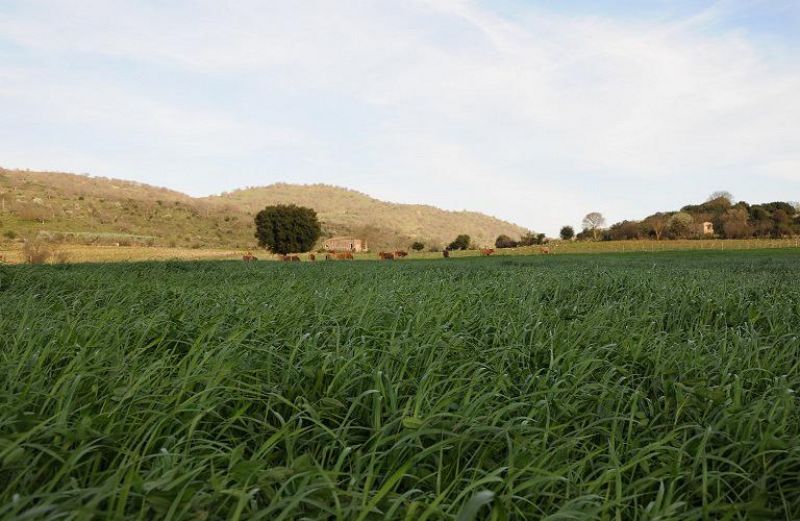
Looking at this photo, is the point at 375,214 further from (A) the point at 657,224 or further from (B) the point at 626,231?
(A) the point at 657,224

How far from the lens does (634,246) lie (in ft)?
169

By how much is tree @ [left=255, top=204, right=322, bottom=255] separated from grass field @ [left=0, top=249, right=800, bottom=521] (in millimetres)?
53087

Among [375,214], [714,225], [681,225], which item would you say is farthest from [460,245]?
[375,214]

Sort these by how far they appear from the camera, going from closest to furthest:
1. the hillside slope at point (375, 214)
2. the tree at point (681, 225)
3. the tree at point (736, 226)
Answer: the tree at point (736, 226), the tree at point (681, 225), the hillside slope at point (375, 214)

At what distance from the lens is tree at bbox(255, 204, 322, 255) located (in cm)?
5588

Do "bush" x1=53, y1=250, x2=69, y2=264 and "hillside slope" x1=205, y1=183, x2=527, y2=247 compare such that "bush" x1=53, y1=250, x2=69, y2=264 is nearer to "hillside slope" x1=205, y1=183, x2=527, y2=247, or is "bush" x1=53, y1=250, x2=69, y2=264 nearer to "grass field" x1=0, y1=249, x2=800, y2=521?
"grass field" x1=0, y1=249, x2=800, y2=521

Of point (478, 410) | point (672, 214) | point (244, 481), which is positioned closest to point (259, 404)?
point (244, 481)

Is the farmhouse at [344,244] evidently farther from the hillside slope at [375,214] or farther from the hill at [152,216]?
the hillside slope at [375,214]

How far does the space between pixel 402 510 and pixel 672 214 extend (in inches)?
2880

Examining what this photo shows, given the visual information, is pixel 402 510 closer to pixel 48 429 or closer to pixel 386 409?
pixel 386 409

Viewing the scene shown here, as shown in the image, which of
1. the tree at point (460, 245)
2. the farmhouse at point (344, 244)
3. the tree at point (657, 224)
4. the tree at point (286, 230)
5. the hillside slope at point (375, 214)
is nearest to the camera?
the tree at point (286, 230)

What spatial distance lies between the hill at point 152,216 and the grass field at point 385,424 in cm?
4849

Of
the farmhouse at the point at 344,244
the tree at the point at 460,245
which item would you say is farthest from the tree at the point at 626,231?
the farmhouse at the point at 344,244

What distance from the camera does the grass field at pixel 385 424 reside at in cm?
151
